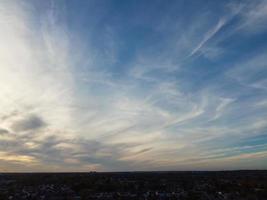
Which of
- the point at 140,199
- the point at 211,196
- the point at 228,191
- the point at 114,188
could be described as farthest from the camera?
the point at 114,188

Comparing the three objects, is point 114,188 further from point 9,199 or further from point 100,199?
point 9,199

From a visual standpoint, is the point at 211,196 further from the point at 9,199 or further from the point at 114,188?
the point at 9,199

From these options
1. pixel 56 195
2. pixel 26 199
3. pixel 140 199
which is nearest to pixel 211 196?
pixel 140 199

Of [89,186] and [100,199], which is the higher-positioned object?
[89,186]

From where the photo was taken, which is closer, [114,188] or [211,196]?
[211,196]

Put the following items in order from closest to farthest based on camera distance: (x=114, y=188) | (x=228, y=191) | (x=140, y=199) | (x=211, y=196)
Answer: (x=140, y=199) < (x=211, y=196) < (x=228, y=191) < (x=114, y=188)

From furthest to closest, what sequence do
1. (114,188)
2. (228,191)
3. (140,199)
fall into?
(114,188), (228,191), (140,199)

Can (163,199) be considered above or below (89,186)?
below

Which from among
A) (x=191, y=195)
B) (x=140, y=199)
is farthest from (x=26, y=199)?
(x=191, y=195)

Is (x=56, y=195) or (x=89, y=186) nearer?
(x=56, y=195)
